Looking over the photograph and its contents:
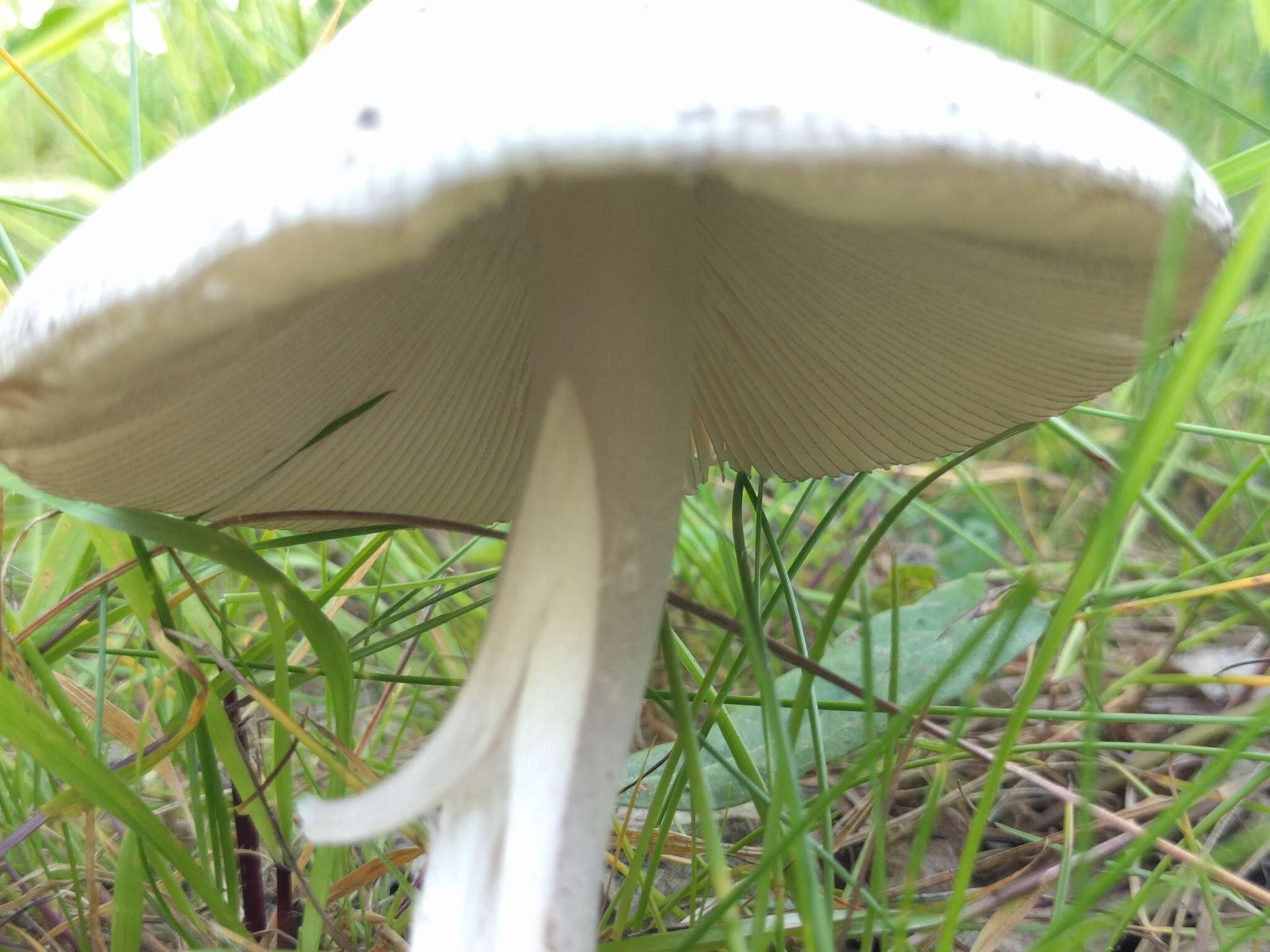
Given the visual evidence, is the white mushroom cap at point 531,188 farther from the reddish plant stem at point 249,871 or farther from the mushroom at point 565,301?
the reddish plant stem at point 249,871

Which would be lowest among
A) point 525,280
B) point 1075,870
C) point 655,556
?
point 1075,870

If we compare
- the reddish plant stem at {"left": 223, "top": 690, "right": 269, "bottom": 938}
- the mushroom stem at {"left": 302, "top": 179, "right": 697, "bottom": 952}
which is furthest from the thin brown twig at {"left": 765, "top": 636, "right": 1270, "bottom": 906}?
the reddish plant stem at {"left": 223, "top": 690, "right": 269, "bottom": 938}

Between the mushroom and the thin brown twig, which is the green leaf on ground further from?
the mushroom

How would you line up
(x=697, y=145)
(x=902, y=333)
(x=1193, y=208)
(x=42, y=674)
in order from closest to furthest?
(x=697, y=145) → (x=1193, y=208) → (x=42, y=674) → (x=902, y=333)

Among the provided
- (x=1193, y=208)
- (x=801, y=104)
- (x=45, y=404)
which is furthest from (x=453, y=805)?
(x=1193, y=208)

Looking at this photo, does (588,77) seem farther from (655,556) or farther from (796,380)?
(796,380)

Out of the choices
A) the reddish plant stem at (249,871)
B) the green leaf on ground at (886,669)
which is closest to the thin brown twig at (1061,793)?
the green leaf on ground at (886,669)

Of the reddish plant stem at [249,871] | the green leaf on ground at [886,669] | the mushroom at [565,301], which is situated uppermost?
the mushroom at [565,301]
